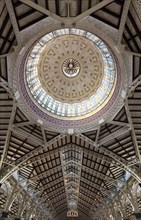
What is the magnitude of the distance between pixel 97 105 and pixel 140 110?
20.4ft

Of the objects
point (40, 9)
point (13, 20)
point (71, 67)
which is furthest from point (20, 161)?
point (40, 9)

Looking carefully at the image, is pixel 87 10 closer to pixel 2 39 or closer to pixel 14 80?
pixel 2 39

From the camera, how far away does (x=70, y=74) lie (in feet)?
110

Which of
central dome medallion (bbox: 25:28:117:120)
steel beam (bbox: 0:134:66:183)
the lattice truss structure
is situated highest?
central dome medallion (bbox: 25:28:117:120)

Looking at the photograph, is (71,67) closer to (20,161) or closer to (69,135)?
(69,135)

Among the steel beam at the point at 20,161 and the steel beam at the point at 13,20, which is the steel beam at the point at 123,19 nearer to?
the steel beam at the point at 13,20

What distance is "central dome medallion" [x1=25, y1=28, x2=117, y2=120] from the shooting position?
92.4 ft

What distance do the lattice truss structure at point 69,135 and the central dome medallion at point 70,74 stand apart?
343 cm

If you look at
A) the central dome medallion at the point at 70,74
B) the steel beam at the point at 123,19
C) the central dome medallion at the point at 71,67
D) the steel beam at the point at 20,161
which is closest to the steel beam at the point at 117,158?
the central dome medallion at the point at 70,74

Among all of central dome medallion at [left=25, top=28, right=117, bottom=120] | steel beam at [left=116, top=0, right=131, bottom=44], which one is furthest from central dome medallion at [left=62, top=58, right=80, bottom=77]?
steel beam at [left=116, top=0, right=131, bottom=44]

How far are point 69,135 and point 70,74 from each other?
1011 centimetres

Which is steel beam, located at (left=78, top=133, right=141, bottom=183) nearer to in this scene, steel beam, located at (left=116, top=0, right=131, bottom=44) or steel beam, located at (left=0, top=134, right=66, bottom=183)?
steel beam, located at (left=0, top=134, right=66, bottom=183)

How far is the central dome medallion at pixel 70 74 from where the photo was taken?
28.2 meters

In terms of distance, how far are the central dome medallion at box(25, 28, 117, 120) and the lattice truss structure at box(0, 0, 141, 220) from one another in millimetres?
3434
